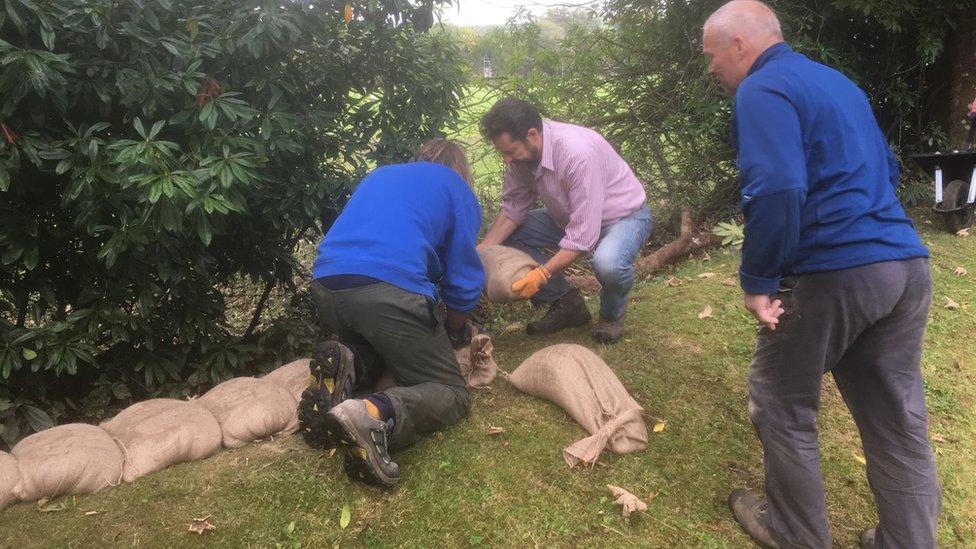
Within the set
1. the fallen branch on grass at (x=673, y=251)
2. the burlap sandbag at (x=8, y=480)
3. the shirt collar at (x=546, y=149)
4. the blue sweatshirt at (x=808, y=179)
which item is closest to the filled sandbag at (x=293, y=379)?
the burlap sandbag at (x=8, y=480)

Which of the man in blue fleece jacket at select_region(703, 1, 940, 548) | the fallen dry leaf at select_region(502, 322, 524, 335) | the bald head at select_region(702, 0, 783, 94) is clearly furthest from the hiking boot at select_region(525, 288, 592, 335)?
the bald head at select_region(702, 0, 783, 94)

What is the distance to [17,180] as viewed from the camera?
2.91 m

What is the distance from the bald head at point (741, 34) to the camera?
201 cm

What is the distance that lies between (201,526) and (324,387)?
706 mm

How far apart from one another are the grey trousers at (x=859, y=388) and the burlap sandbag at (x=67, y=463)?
105 inches

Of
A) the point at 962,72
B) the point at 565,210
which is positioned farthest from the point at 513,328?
the point at 962,72

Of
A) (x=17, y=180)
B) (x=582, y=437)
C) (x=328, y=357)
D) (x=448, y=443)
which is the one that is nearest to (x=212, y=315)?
(x=17, y=180)

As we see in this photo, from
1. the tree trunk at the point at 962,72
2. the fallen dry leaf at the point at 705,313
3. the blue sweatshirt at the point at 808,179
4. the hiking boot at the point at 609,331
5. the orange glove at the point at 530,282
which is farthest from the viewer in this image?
the tree trunk at the point at 962,72

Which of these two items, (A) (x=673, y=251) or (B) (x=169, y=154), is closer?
(B) (x=169, y=154)

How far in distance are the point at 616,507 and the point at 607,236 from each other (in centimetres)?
175

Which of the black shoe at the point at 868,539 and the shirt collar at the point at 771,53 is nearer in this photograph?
the shirt collar at the point at 771,53

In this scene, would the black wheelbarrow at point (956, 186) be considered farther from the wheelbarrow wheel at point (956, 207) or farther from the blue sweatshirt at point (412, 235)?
the blue sweatshirt at point (412, 235)

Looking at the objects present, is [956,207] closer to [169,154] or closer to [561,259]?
[561,259]

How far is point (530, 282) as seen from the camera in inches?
140
